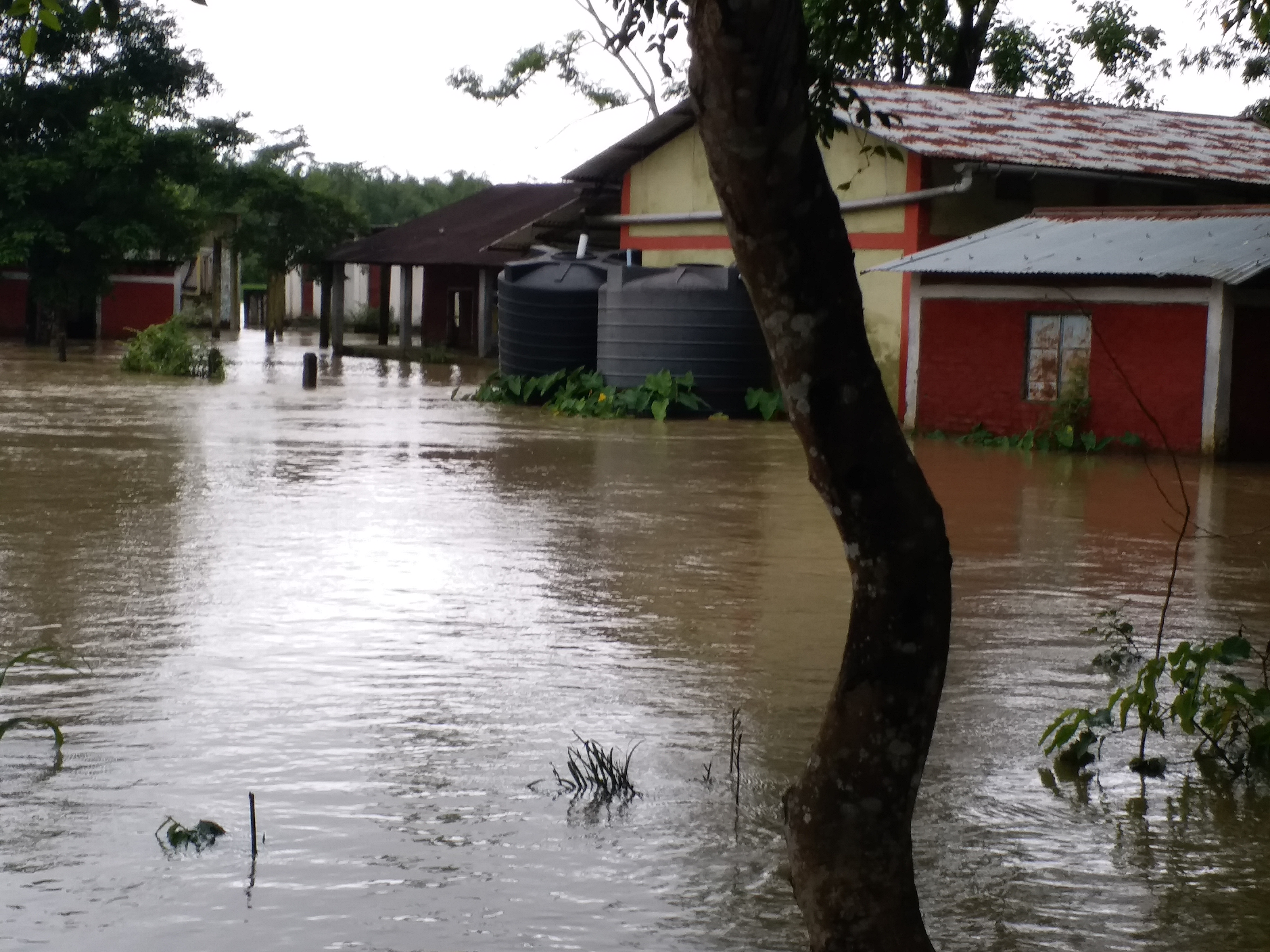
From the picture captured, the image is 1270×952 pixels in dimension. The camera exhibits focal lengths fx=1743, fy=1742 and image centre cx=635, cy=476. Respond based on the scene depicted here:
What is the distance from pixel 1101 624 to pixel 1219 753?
2.71 m

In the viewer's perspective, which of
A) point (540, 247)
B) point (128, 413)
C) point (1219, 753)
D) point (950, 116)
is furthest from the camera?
point (540, 247)

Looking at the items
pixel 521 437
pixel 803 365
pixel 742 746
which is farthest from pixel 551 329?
pixel 803 365

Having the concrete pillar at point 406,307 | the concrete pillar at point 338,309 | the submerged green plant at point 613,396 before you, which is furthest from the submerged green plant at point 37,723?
the concrete pillar at point 338,309

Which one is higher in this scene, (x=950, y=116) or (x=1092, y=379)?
(x=950, y=116)

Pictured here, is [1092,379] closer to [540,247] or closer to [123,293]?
[540,247]

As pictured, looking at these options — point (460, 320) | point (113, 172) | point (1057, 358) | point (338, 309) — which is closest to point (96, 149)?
point (113, 172)

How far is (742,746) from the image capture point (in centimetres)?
671

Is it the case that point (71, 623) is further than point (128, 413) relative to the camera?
No

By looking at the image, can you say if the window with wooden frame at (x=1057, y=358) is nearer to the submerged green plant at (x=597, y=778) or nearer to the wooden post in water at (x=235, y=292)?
the submerged green plant at (x=597, y=778)

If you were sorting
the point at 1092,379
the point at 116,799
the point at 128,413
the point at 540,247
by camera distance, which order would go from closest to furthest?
the point at 116,799 → the point at 1092,379 → the point at 128,413 → the point at 540,247

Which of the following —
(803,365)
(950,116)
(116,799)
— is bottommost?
(116,799)

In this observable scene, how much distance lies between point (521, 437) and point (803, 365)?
1760 centimetres

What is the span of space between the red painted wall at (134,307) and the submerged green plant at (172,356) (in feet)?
54.9

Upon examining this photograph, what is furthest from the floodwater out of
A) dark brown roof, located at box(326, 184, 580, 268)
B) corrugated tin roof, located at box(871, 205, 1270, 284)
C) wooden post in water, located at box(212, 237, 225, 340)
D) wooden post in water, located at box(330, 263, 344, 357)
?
wooden post in water, located at box(212, 237, 225, 340)
